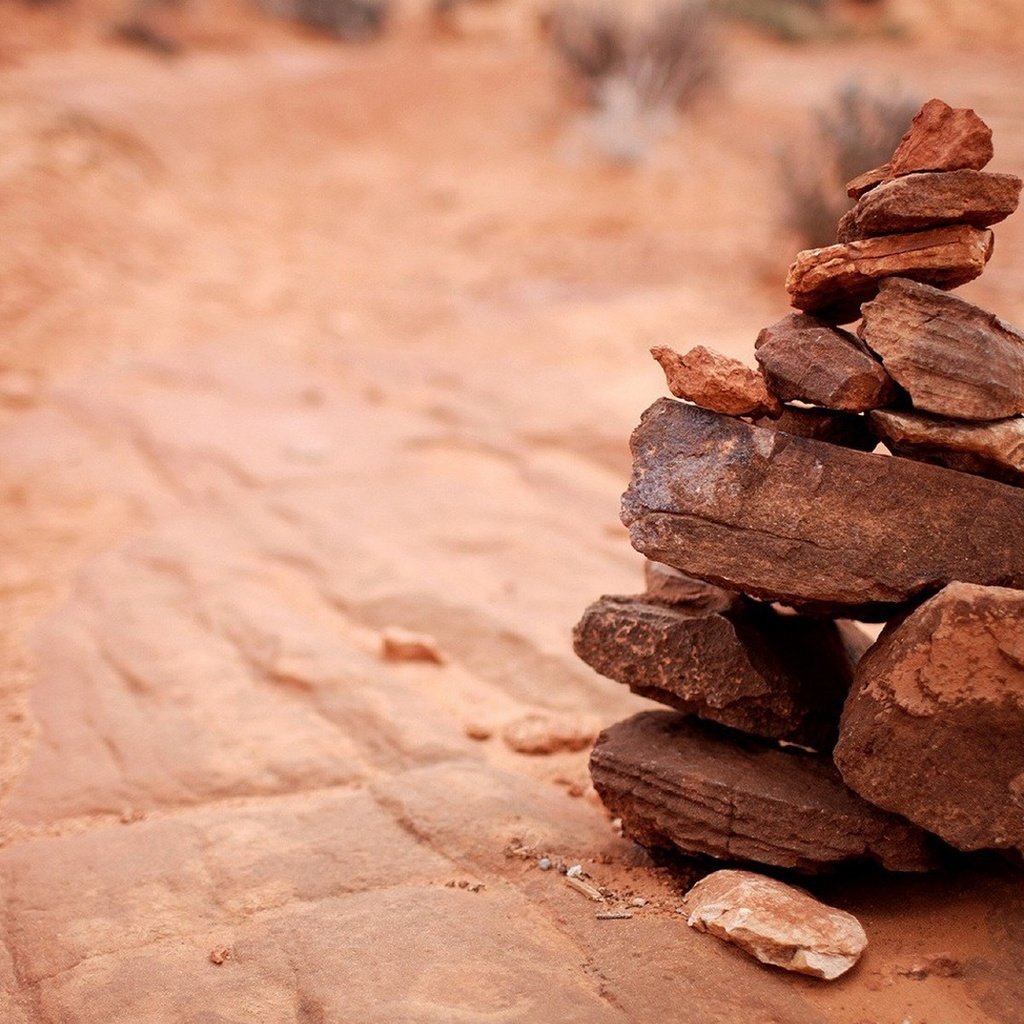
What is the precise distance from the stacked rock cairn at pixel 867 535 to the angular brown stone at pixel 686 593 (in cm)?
16

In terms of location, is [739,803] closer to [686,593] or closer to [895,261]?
[686,593]

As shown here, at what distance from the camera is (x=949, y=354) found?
246 cm

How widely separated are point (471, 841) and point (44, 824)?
1.32 meters

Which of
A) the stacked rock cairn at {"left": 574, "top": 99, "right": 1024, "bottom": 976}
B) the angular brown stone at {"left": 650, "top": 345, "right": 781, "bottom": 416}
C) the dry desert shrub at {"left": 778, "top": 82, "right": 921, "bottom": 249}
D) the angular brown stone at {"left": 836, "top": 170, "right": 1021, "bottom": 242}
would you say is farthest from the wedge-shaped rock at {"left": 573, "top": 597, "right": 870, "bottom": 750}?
the dry desert shrub at {"left": 778, "top": 82, "right": 921, "bottom": 249}

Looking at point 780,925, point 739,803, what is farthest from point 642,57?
point 780,925

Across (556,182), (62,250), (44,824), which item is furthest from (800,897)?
(556,182)

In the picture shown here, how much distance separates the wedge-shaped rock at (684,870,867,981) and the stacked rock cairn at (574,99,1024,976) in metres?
0.14

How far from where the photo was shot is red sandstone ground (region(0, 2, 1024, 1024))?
247 centimetres

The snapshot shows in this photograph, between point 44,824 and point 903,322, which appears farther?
point 44,824

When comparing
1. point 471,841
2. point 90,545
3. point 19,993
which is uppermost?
point 471,841

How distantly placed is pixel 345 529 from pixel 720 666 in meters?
2.77

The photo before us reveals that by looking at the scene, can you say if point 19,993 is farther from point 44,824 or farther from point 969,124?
point 969,124

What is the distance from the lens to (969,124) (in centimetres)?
244

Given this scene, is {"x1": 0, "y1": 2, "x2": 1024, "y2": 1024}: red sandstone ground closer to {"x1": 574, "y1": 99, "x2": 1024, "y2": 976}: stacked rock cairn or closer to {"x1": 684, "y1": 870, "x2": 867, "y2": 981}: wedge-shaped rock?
{"x1": 684, "y1": 870, "x2": 867, "y2": 981}: wedge-shaped rock
